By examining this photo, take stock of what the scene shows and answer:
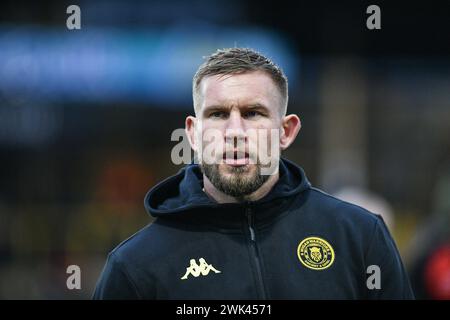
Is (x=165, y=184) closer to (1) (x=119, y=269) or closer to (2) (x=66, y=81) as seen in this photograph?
(1) (x=119, y=269)

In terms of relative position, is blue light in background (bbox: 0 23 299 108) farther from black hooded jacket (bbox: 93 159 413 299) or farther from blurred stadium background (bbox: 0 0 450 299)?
black hooded jacket (bbox: 93 159 413 299)

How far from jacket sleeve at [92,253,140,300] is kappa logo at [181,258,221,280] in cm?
22

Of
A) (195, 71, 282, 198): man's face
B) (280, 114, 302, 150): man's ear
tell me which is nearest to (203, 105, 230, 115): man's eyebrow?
(195, 71, 282, 198): man's face

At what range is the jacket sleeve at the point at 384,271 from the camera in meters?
3.54

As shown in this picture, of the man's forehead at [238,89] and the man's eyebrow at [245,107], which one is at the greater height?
the man's forehead at [238,89]

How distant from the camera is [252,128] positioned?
11.7 feet

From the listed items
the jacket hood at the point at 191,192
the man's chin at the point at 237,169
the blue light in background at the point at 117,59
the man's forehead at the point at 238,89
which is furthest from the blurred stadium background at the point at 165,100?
the man's chin at the point at 237,169

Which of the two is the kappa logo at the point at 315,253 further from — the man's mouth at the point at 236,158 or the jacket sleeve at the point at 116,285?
the jacket sleeve at the point at 116,285

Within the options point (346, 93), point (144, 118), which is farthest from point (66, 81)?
point (346, 93)

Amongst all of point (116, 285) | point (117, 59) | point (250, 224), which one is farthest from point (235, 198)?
point (117, 59)

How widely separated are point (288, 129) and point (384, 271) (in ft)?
2.49

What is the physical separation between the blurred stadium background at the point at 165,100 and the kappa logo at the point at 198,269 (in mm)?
10793

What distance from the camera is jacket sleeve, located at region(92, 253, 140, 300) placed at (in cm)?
351

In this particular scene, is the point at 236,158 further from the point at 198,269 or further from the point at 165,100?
the point at 165,100
